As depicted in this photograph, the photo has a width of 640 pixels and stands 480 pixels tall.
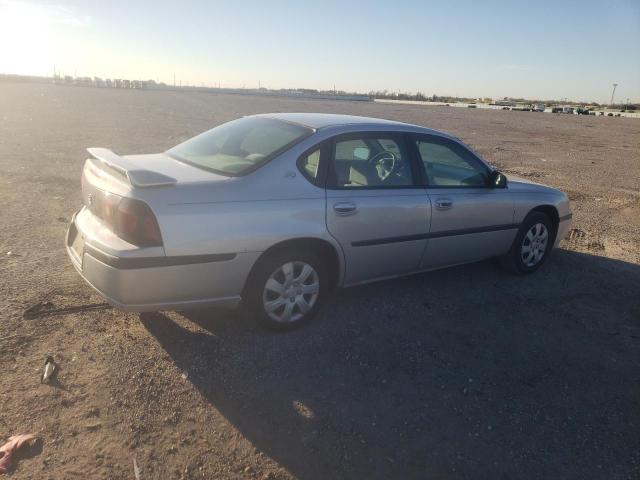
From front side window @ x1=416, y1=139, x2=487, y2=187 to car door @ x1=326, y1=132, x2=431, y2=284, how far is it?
188 millimetres

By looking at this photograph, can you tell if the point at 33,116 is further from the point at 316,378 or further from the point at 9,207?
the point at 316,378

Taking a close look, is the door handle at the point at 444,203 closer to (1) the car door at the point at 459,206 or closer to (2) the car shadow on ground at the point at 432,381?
(1) the car door at the point at 459,206

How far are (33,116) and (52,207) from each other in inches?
655

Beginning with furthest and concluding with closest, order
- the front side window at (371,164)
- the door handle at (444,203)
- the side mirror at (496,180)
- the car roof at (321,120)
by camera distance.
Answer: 1. the side mirror at (496,180)
2. the door handle at (444,203)
3. the car roof at (321,120)
4. the front side window at (371,164)

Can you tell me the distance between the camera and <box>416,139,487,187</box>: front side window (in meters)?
4.58

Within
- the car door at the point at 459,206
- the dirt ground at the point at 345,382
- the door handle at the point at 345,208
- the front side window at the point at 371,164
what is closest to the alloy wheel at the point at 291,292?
the dirt ground at the point at 345,382

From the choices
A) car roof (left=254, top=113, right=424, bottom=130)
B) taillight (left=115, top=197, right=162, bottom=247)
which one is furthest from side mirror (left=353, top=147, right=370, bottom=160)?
taillight (left=115, top=197, right=162, bottom=247)

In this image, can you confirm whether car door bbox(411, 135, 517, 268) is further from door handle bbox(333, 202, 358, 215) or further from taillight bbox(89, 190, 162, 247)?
taillight bbox(89, 190, 162, 247)

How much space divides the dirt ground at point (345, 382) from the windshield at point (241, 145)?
1.22m

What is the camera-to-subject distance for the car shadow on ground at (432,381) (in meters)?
2.78

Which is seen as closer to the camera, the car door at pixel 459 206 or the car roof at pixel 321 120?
the car roof at pixel 321 120

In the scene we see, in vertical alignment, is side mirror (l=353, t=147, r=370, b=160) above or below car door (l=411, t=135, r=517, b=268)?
above

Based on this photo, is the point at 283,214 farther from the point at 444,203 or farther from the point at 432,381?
the point at 444,203

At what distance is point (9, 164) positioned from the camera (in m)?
9.66
